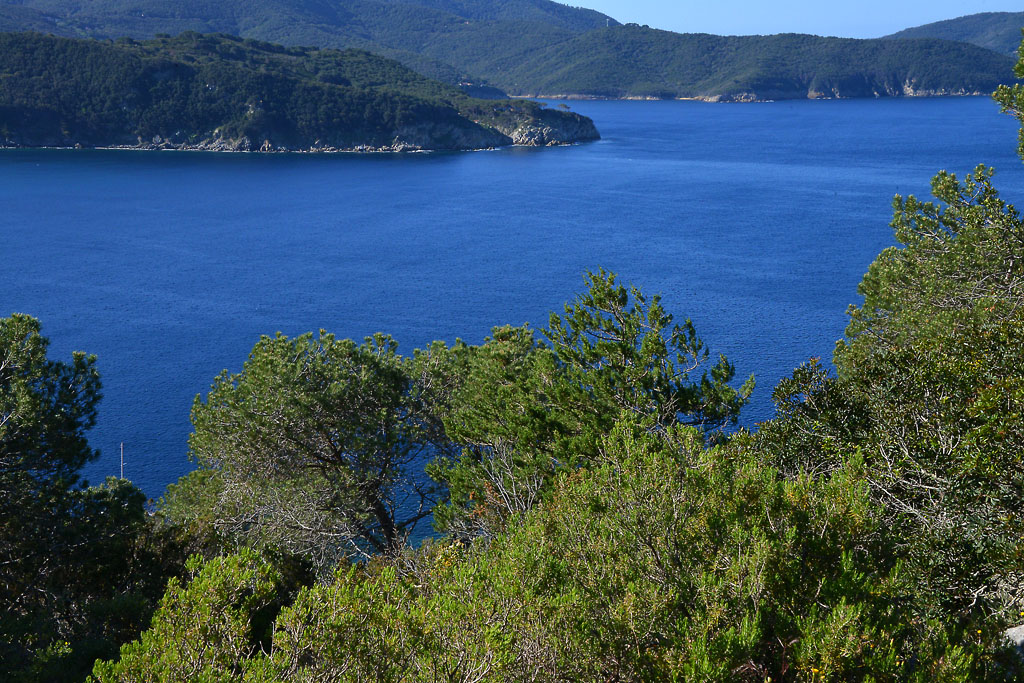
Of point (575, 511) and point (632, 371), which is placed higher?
point (575, 511)

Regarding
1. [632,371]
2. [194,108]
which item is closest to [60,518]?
[632,371]

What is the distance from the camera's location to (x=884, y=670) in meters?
7.99

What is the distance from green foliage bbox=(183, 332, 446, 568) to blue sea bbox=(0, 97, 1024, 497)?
55.5 feet

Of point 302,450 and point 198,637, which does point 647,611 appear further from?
point 302,450

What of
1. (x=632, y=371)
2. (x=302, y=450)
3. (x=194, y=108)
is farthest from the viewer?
(x=194, y=108)

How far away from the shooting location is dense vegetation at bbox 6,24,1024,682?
29.3 ft

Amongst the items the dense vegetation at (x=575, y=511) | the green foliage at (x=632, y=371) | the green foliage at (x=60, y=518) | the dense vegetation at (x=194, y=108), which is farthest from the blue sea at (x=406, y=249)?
the green foliage at (x=632, y=371)

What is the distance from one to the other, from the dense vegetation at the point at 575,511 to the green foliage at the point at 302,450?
87 mm

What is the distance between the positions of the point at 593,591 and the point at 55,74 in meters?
198

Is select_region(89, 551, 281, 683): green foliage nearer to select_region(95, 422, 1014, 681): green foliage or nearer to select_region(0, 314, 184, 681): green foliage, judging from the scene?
select_region(95, 422, 1014, 681): green foliage

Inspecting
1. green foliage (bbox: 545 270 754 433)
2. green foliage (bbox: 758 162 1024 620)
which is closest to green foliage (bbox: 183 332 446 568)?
green foliage (bbox: 545 270 754 433)

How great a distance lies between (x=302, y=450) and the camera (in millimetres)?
22828

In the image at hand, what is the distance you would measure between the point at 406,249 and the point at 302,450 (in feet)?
209

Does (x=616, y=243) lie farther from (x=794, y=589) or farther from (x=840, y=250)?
(x=794, y=589)
